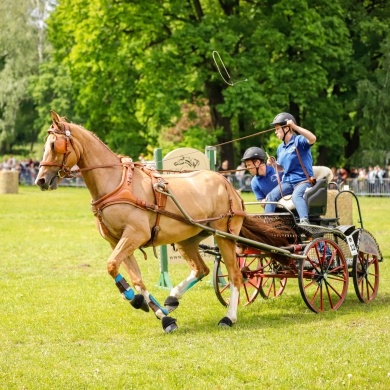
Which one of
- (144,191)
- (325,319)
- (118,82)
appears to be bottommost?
(325,319)

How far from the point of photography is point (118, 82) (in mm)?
34688

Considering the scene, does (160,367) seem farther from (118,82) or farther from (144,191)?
(118,82)

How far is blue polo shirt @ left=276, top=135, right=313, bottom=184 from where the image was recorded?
10.6 meters

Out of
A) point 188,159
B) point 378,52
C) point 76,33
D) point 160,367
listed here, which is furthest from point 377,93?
point 160,367

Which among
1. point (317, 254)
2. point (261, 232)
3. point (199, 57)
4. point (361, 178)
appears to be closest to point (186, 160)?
point (261, 232)

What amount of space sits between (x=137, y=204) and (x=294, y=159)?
2.46 metres

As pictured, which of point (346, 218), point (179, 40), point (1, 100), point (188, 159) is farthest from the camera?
point (1, 100)

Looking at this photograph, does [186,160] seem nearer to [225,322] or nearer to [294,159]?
[294,159]

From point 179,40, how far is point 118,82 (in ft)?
10.7

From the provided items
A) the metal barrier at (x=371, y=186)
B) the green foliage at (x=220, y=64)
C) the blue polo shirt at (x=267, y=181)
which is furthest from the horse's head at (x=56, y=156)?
the metal barrier at (x=371, y=186)

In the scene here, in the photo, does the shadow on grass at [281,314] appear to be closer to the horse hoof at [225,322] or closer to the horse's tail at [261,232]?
the horse hoof at [225,322]

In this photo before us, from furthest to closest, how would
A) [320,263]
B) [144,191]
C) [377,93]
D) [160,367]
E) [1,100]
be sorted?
[1,100], [377,93], [320,263], [144,191], [160,367]

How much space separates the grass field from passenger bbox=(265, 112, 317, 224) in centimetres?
132

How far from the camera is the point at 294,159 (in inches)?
422
